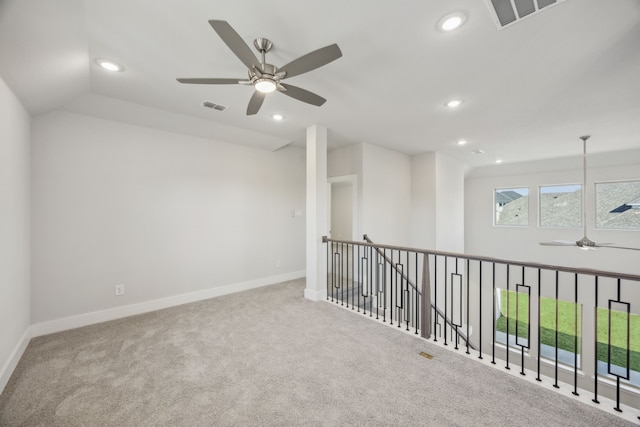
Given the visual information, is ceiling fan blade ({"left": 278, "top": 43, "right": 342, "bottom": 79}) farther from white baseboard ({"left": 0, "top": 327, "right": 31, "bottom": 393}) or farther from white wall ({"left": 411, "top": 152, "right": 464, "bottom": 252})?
white wall ({"left": 411, "top": 152, "right": 464, "bottom": 252})

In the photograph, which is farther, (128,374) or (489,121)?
(489,121)

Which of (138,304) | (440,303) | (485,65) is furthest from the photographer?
(440,303)

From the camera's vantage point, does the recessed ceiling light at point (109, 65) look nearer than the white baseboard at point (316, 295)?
Yes

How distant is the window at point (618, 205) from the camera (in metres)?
5.42

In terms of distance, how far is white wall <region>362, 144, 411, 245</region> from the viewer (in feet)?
16.4

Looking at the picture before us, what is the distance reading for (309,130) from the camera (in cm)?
406

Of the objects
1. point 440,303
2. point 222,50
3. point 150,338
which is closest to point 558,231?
point 440,303

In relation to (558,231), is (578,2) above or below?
above

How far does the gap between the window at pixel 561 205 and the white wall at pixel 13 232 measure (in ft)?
31.2

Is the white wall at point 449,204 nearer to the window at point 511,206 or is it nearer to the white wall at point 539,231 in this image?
the white wall at point 539,231

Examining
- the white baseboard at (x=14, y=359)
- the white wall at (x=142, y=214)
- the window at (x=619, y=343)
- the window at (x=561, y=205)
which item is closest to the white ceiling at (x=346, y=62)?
the white wall at (x=142, y=214)

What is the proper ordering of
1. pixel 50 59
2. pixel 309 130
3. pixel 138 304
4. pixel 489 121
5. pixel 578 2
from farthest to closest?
pixel 309 130, pixel 489 121, pixel 138 304, pixel 50 59, pixel 578 2

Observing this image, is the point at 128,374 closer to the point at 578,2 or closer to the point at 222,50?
the point at 222,50

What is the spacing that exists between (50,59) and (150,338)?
2756 mm
